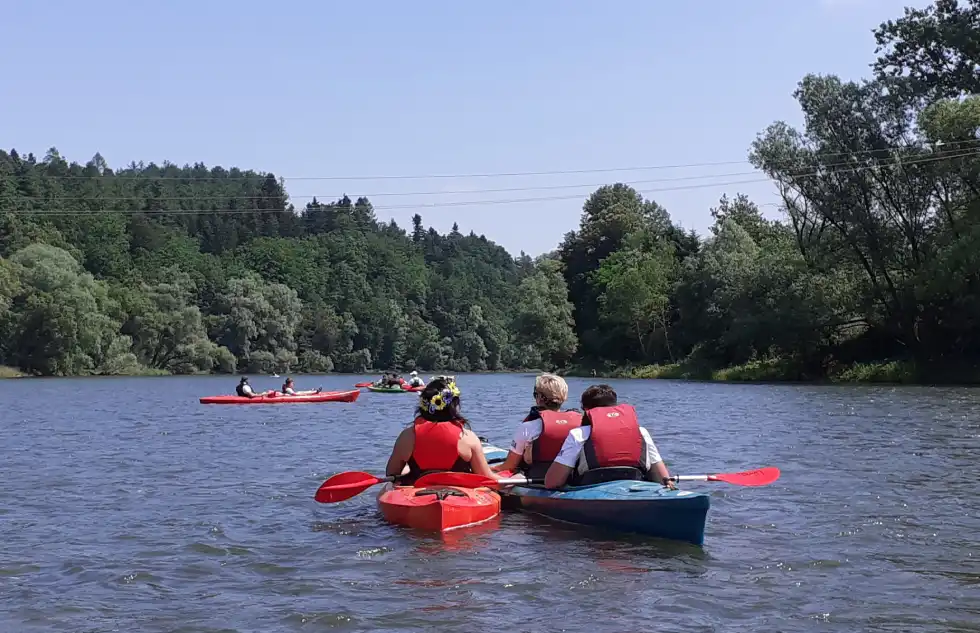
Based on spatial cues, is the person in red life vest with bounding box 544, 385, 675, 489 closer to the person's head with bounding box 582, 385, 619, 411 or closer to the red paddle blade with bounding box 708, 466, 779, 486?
the person's head with bounding box 582, 385, 619, 411

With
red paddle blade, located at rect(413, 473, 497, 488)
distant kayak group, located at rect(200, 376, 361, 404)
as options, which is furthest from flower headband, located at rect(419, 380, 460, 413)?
distant kayak group, located at rect(200, 376, 361, 404)

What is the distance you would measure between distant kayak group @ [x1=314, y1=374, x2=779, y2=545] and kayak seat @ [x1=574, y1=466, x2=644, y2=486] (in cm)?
1

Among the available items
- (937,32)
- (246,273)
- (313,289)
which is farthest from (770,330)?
(313,289)

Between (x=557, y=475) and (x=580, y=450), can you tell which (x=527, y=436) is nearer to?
(x=557, y=475)

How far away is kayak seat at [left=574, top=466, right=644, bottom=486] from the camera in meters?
11.0

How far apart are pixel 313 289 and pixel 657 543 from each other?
353 feet

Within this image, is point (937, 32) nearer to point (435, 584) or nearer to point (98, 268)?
point (435, 584)

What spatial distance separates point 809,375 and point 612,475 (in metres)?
43.7

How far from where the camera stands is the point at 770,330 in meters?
53.2

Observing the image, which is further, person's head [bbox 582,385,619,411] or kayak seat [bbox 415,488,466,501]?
person's head [bbox 582,385,619,411]

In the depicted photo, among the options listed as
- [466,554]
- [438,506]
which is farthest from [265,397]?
[466,554]

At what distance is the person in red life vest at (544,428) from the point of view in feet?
38.6

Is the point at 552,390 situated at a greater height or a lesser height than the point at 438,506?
greater

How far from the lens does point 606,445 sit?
1093 centimetres
